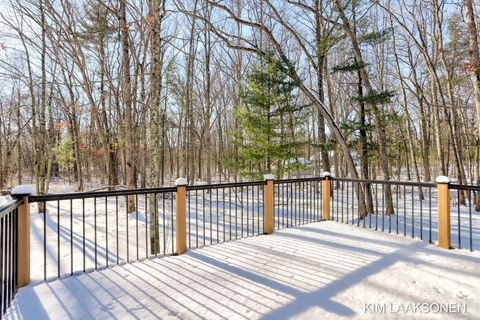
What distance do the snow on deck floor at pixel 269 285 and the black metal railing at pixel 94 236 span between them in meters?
0.58

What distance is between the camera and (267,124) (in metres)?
9.09

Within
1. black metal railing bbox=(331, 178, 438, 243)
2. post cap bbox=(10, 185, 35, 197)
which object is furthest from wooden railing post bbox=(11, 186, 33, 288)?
black metal railing bbox=(331, 178, 438, 243)

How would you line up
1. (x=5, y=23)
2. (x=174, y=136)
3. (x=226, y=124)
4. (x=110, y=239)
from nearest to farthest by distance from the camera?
(x=110, y=239) < (x=5, y=23) < (x=226, y=124) < (x=174, y=136)

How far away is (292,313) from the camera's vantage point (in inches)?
81.7

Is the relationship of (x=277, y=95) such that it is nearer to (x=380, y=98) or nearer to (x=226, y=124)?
(x=380, y=98)

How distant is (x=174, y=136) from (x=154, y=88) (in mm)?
18786

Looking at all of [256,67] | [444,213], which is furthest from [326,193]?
[256,67]

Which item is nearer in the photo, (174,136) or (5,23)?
(5,23)

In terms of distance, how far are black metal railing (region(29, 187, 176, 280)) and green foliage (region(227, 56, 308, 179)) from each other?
A: 11.2 ft

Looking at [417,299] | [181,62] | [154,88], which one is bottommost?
[417,299]

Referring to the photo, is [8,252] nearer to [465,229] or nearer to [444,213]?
[444,213]

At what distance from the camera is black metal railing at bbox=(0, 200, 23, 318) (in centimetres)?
201

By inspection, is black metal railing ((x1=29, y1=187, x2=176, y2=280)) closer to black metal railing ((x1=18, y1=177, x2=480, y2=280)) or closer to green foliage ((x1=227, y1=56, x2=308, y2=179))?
black metal railing ((x1=18, y1=177, x2=480, y2=280))

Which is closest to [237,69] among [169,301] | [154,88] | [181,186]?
[154,88]
